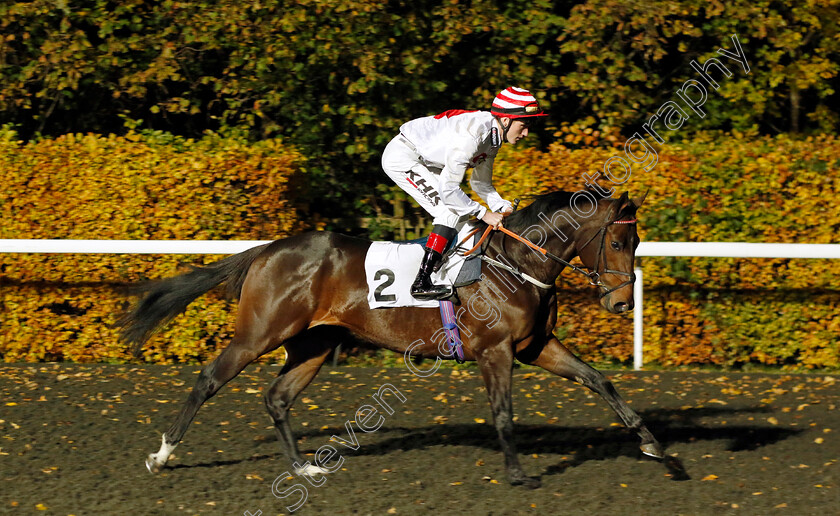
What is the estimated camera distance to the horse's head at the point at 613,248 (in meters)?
5.02

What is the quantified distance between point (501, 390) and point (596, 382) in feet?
1.73

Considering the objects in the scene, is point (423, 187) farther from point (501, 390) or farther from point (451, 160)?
point (501, 390)

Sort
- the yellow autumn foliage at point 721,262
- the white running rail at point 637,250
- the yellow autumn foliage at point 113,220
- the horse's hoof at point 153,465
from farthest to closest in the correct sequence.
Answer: the yellow autumn foliage at point 113,220 < the yellow autumn foliage at point 721,262 < the white running rail at point 637,250 < the horse's hoof at point 153,465

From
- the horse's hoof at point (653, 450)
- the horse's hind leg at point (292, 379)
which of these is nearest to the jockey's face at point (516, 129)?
the horse's hind leg at point (292, 379)

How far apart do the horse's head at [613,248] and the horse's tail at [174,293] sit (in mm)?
1941

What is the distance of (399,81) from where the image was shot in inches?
372

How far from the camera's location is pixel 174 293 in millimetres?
5660

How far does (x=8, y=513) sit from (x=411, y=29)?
6.13 meters

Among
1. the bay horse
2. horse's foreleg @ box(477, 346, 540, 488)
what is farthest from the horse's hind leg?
horse's foreleg @ box(477, 346, 540, 488)

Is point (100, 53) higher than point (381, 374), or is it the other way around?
point (100, 53)

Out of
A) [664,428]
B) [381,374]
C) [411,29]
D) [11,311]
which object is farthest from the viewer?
[411,29]

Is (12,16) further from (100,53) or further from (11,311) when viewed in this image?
(11,311)

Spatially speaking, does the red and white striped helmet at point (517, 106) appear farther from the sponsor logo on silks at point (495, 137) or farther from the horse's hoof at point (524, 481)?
the horse's hoof at point (524, 481)

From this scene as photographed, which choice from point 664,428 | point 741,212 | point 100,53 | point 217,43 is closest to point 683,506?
point 664,428
